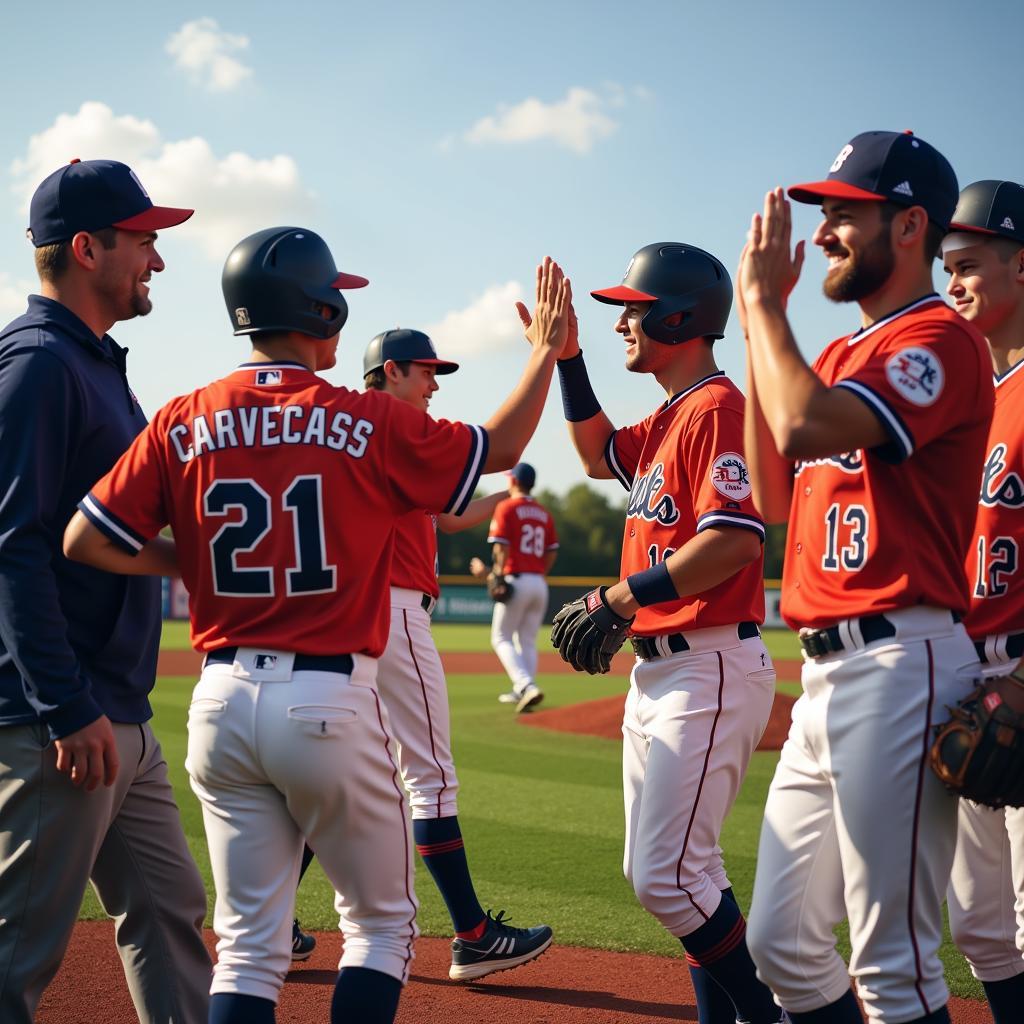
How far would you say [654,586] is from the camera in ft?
11.7

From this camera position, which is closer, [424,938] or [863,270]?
[863,270]

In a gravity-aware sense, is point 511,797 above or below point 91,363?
below

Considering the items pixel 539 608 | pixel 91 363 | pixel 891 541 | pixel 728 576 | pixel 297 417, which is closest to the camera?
pixel 891 541

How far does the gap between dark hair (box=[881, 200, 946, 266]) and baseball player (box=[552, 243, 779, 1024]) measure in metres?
0.91

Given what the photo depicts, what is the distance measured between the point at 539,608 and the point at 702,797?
11001mm

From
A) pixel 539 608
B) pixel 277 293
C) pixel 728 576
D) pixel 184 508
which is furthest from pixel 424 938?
pixel 539 608

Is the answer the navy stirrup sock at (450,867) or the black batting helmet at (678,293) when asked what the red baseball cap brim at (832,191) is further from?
the navy stirrup sock at (450,867)

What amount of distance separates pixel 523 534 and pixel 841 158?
38.6 ft

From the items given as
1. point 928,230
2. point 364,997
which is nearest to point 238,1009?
point 364,997

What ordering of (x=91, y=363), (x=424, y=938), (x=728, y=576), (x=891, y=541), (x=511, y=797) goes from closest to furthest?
(x=891, y=541) → (x=91, y=363) → (x=728, y=576) → (x=424, y=938) → (x=511, y=797)

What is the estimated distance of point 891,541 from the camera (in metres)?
2.63

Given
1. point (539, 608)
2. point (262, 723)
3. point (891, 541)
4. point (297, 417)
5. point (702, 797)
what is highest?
point (297, 417)

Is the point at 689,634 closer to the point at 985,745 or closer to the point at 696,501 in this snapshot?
the point at 696,501

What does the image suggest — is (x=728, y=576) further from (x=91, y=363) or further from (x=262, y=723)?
(x=91, y=363)
